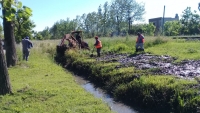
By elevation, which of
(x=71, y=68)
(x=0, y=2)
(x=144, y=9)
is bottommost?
(x=71, y=68)

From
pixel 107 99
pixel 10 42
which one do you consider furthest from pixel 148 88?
pixel 10 42

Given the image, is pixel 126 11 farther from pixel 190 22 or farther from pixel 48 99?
pixel 48 99

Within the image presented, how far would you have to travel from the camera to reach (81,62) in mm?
15141

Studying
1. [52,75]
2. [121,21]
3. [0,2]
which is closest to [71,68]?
[52,75]

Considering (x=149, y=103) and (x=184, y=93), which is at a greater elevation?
(x=184, y=93)

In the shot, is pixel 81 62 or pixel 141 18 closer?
pixel 81 62

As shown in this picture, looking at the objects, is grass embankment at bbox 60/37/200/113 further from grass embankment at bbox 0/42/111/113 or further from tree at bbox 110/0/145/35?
tree at bbox 110/0/145/35

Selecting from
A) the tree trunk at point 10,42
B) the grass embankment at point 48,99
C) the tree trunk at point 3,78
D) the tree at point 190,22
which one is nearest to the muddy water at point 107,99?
the grass embankment at point 48,99

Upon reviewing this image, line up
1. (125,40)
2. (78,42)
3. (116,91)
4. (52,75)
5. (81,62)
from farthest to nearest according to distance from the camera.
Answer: (125,40) → (78,42) → (81,62) → (52,75) → (116,91)

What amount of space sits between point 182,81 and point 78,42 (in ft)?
48.3

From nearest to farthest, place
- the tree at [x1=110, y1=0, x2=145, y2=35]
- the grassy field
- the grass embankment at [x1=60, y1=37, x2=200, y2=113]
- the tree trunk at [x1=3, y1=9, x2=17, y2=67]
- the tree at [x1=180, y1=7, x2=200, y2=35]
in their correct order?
the grass embankment at [x1=60, y1=37, x2=200, y2=113] → the grassy field → the tree trunk at [x1=3, y1=9, x2=17, y2=67] → the tree at [x1=180, y1=7, x2=200, y2=35] → the tree at [x1=110, y1=0, x2=145, y2=35]

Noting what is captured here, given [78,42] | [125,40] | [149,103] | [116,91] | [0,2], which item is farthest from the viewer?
[125,40]

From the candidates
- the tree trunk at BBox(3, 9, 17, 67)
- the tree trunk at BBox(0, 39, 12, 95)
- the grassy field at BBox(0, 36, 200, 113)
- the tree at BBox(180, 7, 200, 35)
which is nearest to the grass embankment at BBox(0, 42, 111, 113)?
the grassy field at BBox(0, 36, 200, 113)

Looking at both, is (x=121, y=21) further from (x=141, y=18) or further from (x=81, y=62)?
(x=81, y=62)
